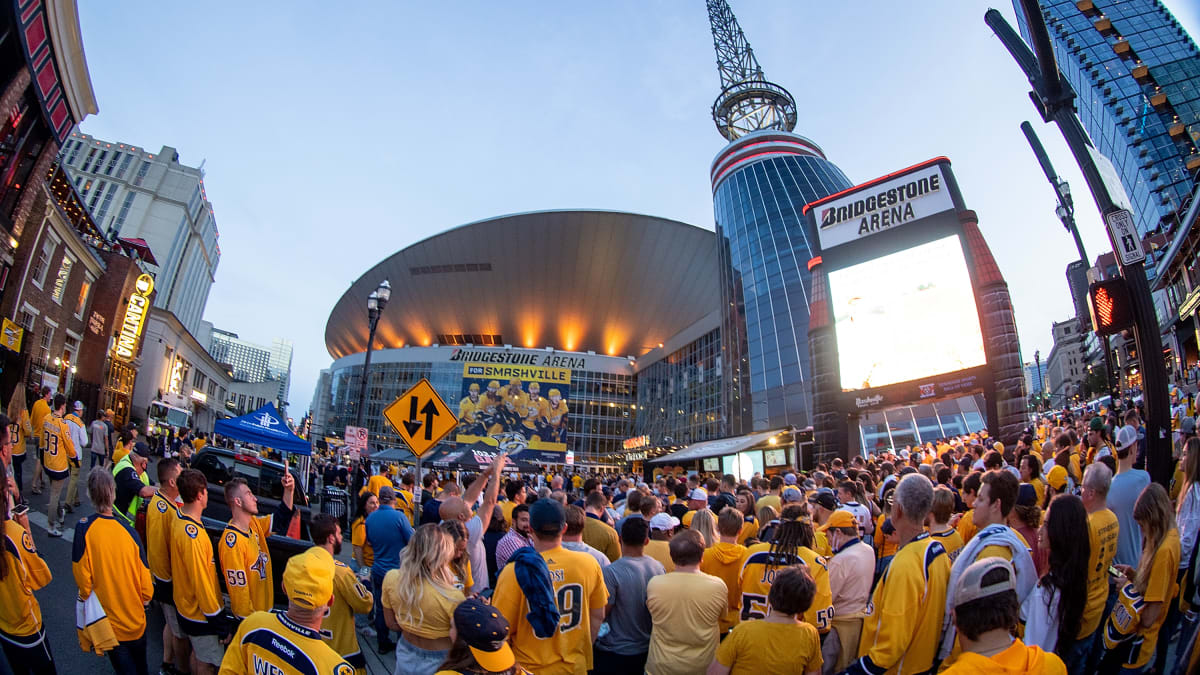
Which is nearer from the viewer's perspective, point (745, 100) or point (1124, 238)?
point (1124, 238)

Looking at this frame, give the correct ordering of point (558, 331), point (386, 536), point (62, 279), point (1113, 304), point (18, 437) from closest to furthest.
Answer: point (1113, 304) → point (386, 536) → point (18, 437) → point (62, 279) → point (558, 331)

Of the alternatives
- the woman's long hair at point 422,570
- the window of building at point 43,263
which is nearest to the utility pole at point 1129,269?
the woman's long hair at point 422,570

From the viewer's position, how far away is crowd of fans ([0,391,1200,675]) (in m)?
2.53

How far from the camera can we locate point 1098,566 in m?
3.60

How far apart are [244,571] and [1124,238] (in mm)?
7866

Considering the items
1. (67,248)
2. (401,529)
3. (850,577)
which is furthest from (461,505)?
(67,248)

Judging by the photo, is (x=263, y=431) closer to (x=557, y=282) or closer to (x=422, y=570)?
(x=422, y=570)

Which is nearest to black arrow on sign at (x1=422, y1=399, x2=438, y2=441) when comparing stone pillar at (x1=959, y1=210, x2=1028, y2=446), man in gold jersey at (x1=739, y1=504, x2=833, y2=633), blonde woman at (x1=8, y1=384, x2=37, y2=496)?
man in gold jersey at (x1=739, y1=504, x2=833, y2=633)

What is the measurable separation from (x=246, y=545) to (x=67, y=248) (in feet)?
89.2

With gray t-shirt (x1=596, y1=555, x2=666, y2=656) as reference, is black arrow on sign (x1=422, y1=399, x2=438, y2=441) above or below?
above

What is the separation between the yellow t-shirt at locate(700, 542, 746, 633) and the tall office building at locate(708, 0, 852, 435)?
26793 mm

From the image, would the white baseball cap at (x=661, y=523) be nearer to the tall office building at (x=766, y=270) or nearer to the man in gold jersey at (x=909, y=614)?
the man in gold jersey at (x=909, y=614)

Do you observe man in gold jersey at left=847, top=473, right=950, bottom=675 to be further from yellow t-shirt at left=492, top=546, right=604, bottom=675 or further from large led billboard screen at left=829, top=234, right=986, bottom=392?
large led billboard screen at left=829, top=234, right=986, bottom=392

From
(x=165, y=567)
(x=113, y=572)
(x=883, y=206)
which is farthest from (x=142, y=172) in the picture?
(x=113, y=572)
